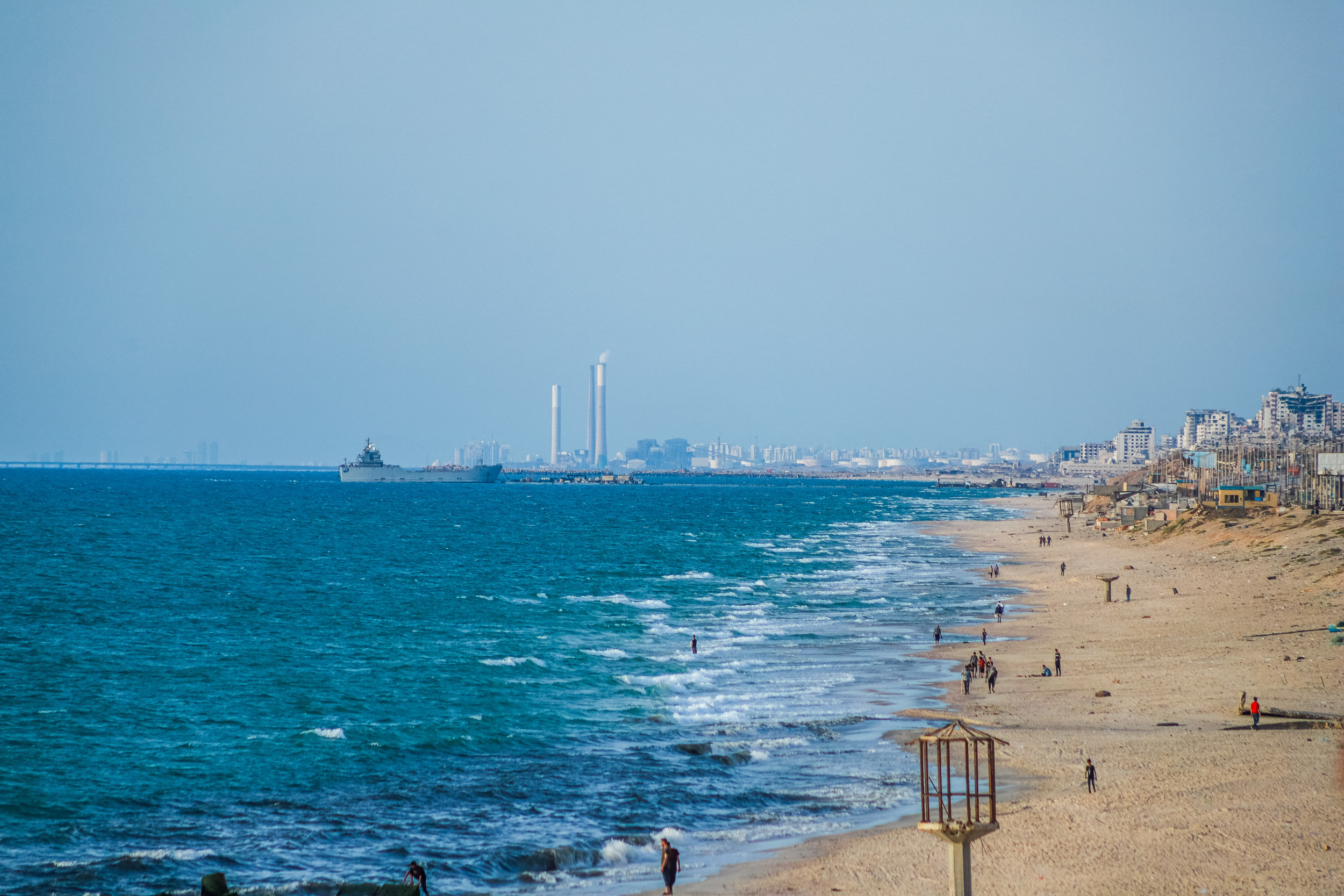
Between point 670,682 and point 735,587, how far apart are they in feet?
112

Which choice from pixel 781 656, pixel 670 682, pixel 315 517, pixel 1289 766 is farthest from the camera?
pixel 315 517

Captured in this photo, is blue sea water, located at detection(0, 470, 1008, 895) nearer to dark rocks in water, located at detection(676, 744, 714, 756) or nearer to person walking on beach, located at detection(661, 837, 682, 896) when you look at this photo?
dark rocks in water, located at detection(676, 744, 714, 756)

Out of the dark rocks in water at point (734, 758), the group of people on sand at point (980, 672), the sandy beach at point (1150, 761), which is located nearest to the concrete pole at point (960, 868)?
the sandy beach at point (1150, 761)

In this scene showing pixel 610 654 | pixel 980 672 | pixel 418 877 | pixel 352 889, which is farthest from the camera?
pixel 610 654

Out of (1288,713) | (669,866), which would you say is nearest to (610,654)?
(1288,713)

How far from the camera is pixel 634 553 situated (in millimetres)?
106438

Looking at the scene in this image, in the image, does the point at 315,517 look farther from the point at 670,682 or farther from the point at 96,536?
the point at 670,682

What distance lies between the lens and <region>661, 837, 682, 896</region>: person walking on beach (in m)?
21.7

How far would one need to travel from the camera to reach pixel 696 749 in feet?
107

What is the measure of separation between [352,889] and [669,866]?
633 centimetres

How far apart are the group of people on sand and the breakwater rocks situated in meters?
25.1

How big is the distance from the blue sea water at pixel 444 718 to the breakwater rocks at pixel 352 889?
6.72 feet

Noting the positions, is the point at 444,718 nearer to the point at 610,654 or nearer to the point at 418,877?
the point at 610,654

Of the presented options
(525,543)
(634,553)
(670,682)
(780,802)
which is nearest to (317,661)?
(670,682)
